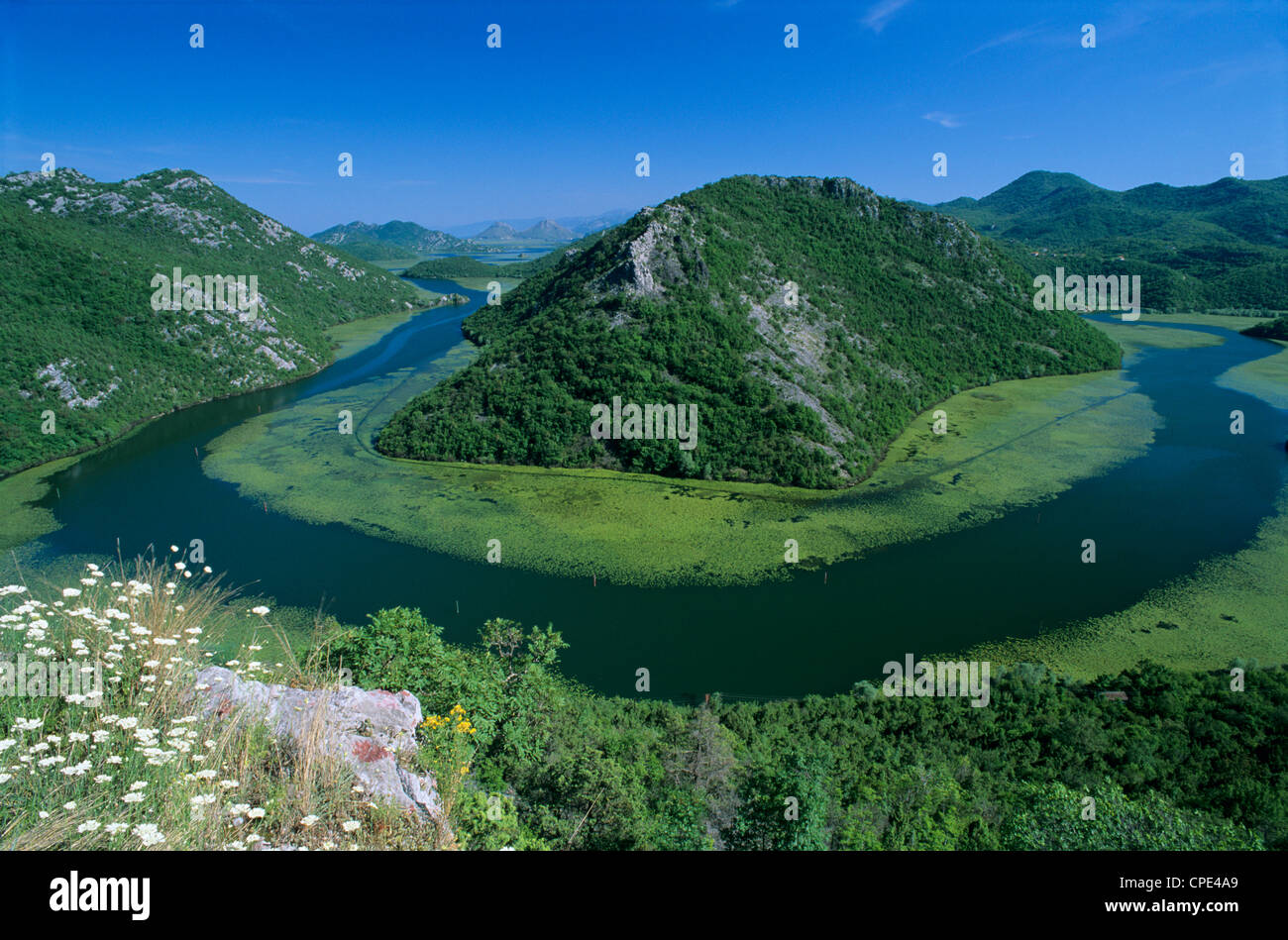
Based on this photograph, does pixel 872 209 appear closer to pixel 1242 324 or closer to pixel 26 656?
pixel 1242 324

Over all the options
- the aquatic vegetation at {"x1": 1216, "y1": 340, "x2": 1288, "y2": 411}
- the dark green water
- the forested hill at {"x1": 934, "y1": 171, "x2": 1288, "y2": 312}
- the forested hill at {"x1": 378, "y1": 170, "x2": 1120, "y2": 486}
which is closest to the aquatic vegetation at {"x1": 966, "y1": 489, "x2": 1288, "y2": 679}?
the dark green water

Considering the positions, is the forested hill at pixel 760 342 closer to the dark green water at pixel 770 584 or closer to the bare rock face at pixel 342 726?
the dark green water at pixel 770 584

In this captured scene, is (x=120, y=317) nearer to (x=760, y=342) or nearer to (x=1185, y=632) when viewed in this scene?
(x=760, y=342)

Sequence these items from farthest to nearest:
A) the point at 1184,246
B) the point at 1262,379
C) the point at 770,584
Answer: the point at 1184,246 → the point at 1262,379 → the point at 770,584

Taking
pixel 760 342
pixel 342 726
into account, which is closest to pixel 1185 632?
pixel 342 726

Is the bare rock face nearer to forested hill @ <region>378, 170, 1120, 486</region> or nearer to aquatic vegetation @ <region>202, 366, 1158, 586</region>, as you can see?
aquatic vegetation @ <region>202, 366, 1158, 586</region>
